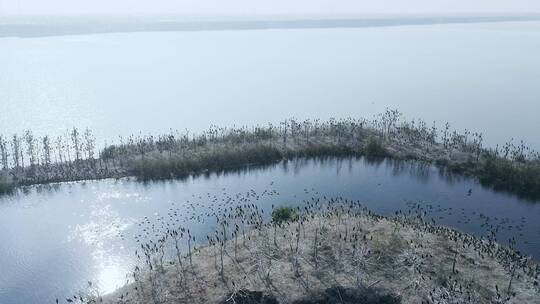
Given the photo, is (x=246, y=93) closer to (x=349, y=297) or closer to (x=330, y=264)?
(x=330, y=264)

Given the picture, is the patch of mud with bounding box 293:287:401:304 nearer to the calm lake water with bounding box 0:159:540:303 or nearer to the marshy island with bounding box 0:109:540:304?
the marshy island with bounding box 0:109:540:304

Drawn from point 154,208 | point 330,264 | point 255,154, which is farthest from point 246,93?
point 330,264

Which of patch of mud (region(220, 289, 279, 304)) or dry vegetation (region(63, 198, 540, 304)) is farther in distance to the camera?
dry vegetation (region(63, 198, 540, 304))

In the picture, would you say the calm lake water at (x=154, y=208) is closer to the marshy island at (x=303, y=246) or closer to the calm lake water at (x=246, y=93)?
the marshy island at (x=303, y=246)

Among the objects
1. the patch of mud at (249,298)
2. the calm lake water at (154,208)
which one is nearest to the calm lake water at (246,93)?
the calm lake water at (154,208)

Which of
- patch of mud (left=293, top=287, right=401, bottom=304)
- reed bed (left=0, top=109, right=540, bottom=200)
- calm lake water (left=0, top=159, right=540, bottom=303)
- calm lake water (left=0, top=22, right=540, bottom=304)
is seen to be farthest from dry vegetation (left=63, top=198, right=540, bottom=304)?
reed bed (left=0, top=109, right=540, bottom=200)
